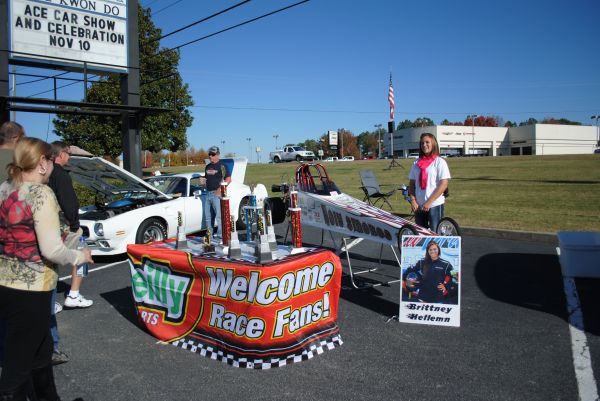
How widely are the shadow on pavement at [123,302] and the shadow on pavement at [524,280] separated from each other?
421 cm

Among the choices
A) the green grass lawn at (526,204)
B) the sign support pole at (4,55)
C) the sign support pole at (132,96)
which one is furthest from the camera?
the sign support pole at (132,96)

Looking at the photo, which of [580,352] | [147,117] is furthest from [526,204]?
[147,117]

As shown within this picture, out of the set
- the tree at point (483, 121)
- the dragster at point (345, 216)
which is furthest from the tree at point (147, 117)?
the tree at point (483, 121)

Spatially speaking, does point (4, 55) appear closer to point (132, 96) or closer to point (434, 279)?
point (132, 96)

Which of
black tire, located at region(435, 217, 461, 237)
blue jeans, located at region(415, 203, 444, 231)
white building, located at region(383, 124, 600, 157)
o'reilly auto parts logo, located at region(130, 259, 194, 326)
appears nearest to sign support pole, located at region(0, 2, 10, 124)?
o'reilly auto parts logo, located at region(130, 259, 194, 326)

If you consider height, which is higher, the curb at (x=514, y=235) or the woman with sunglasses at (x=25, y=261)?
the woman with sunglasses at (x=25, y=261)

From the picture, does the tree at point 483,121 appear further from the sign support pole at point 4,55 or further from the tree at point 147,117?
the sign support pole at point 4,55

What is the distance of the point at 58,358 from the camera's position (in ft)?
13.0

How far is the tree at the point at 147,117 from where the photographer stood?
27766 mm

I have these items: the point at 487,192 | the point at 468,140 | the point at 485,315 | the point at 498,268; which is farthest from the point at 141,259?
the point at 468,140

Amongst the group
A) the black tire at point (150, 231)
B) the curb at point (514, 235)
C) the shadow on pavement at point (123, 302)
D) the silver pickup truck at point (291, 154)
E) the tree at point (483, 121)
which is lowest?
the shadow on pavement at point (123, 302)

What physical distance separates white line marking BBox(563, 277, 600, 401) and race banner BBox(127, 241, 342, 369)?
1916 mm

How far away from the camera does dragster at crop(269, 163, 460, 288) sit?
17.5ft

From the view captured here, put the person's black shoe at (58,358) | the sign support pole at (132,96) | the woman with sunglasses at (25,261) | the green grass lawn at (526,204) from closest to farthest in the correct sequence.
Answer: the woman with sunglasses at (25,261), the person's black shoe at (58,358), the green grass lawn at (526,204), the sign support pole at (132,96)
